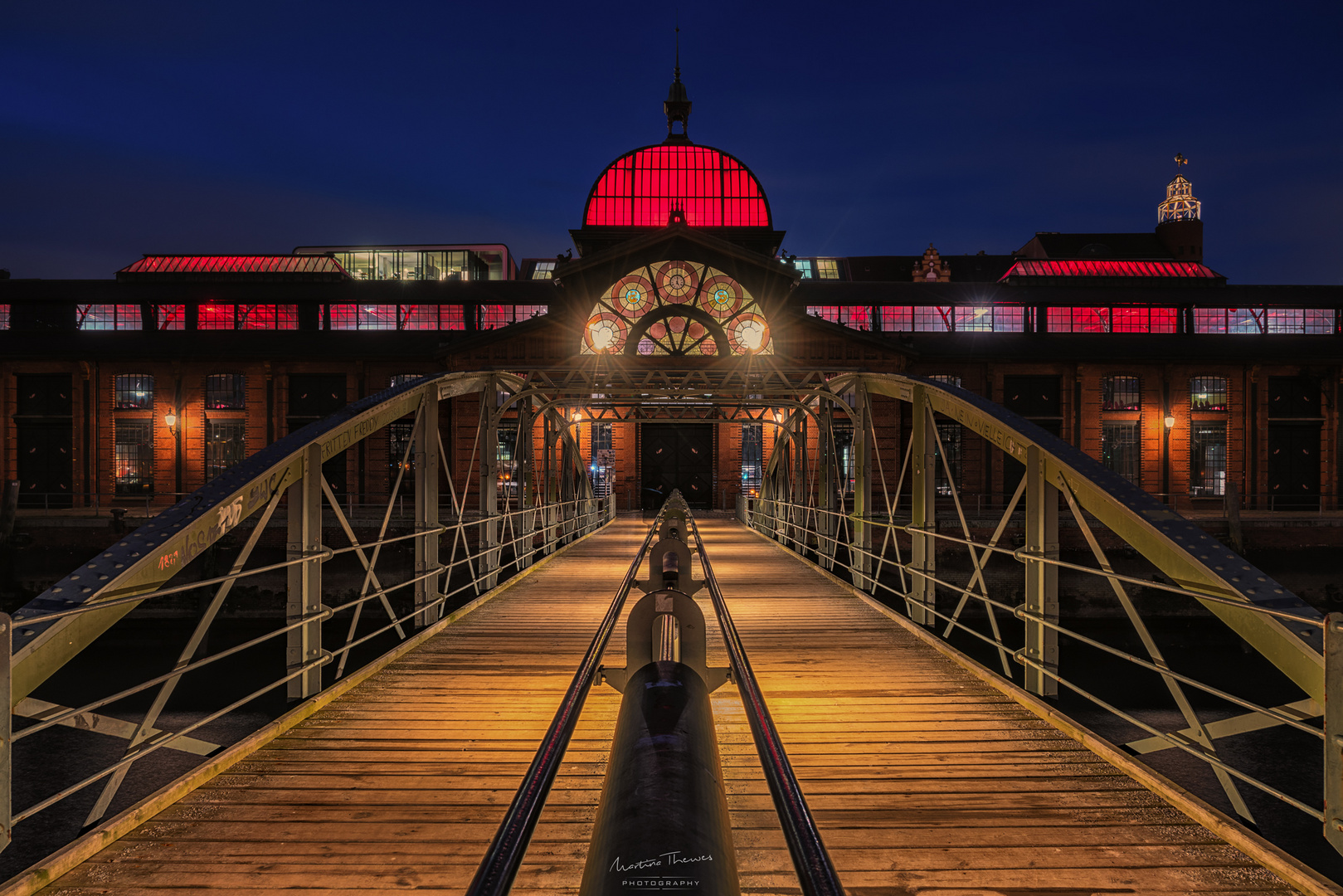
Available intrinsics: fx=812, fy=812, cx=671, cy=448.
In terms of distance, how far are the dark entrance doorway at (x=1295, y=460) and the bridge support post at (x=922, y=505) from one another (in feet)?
88.5

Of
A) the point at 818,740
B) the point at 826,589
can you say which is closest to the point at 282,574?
the point at 826,589

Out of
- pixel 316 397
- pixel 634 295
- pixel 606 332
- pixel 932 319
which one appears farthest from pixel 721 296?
pixel 316 397

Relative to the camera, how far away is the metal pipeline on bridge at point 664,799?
1627mm

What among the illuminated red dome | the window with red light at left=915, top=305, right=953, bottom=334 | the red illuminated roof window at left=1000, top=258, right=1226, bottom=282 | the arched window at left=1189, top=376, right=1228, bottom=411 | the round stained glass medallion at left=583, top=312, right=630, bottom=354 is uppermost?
the illuminated red dome

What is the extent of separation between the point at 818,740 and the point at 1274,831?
36.9 feet

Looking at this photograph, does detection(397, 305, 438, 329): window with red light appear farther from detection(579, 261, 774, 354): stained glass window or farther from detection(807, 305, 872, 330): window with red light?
detection(807, 305, 872, 330): window with red light

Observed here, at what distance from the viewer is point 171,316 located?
31.1 m

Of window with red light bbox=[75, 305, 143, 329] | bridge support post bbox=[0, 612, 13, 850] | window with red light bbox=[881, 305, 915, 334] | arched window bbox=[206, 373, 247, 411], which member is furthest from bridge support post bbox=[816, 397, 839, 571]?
window with red light bbox=[75, 305, 143, 329]

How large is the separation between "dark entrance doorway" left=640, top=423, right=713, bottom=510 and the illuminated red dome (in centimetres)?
805

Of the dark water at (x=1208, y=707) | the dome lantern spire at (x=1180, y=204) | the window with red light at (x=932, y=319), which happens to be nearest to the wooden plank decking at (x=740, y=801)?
the dark water at (x=1208, y=707)

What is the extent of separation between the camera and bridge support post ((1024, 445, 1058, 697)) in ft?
18.8

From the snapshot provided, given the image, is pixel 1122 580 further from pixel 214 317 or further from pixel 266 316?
pixel 214 317

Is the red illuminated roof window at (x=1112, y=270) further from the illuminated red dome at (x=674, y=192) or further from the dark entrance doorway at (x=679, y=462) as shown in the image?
the dark entrance doorway at (x=679, y=462)

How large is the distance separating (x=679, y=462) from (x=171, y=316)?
20207 millimetres
